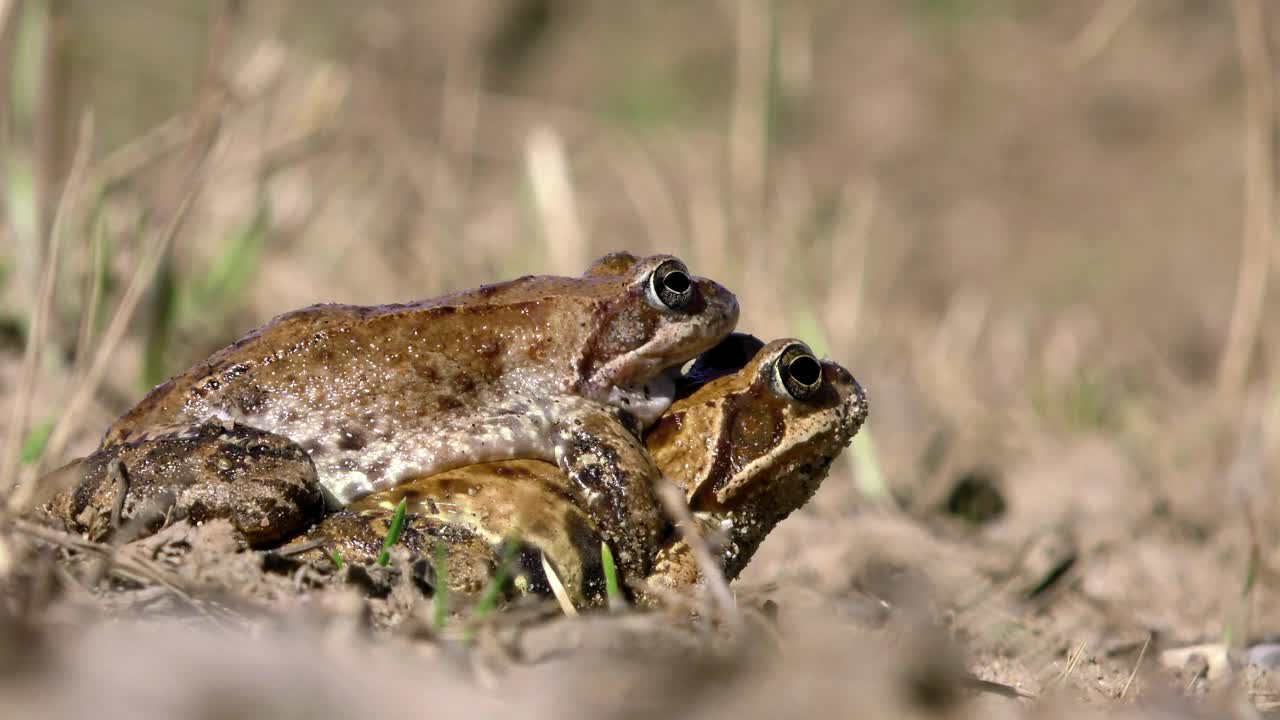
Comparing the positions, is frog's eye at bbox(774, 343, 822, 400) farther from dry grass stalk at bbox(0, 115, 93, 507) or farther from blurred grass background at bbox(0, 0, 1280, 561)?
dry grass stalk at bbox(0, 115, 93, 507)

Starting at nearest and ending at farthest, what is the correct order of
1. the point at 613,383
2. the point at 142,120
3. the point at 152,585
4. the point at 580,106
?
the point at 152,585 → the point at 613,383 → the point at 142,120 → the point at 580,106

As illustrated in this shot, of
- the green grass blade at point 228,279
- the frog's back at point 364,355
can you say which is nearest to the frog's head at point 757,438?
the frog's back at point 364,355

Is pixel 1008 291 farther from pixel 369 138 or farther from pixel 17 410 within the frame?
pixel 17 410

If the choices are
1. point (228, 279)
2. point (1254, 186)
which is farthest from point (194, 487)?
point (1254, 186)

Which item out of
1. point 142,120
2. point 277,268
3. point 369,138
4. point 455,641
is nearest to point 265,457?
point 455,641

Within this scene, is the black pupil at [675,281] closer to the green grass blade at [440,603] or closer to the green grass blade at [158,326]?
the green grass blade at [440,603]

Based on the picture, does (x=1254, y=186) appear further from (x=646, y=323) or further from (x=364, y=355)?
(x=364, y=355)
